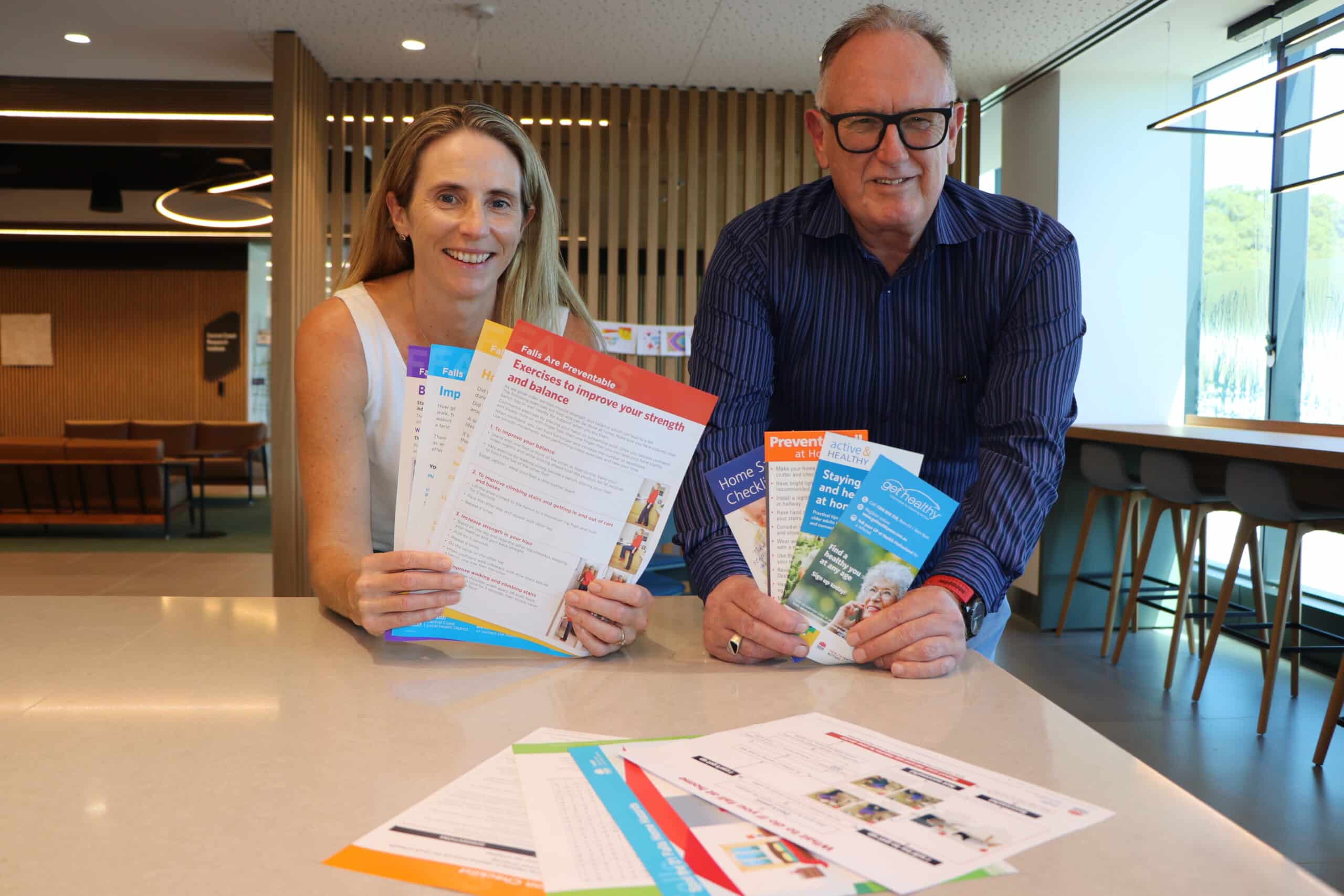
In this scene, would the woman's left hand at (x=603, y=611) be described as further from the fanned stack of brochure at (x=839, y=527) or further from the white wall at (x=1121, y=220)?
the white wall at (x=1121, y=220)

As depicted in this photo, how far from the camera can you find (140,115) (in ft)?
22.3

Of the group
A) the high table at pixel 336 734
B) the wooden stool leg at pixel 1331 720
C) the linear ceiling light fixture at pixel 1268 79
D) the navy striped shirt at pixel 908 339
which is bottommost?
the wooden stool leg at pixel 1331 720

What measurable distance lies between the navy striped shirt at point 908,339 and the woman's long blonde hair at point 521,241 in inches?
12.5

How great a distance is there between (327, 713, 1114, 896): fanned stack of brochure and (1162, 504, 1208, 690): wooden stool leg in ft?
13.2

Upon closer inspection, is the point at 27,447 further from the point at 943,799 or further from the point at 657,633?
the point at 943,799

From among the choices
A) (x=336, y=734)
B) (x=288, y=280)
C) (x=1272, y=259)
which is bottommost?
(x=336, y=734)

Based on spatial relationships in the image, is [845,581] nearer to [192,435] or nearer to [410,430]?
[410,430]

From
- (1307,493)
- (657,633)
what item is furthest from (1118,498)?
(657,633)

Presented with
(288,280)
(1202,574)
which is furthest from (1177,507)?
(288,280)

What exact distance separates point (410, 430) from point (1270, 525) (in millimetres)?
3821

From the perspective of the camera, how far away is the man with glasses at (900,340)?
1225 mm

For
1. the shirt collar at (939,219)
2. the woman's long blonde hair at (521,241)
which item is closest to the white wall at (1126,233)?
the shirt collar at (939,219)

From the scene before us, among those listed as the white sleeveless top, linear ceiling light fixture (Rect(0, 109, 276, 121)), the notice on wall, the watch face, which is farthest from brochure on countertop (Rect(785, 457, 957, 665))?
the notice on wall

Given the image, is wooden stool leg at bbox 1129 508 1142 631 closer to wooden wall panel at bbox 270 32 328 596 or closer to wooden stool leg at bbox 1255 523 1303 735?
wooden stool leg at bbox 1255 523 1303 735
